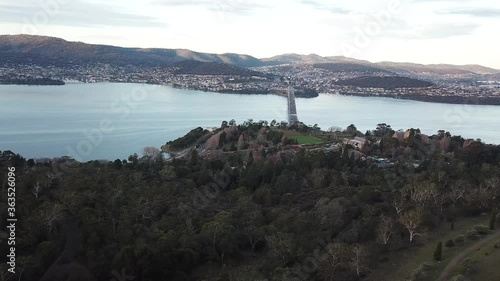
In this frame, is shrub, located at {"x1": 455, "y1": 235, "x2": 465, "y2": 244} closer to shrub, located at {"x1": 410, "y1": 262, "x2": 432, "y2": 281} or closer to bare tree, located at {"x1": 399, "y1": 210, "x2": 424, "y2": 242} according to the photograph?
bare tree, located at {"x1": 399, "y1": 210, "x2": 424, "y2": 242}

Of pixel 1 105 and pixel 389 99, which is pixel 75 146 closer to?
pixel 1 105

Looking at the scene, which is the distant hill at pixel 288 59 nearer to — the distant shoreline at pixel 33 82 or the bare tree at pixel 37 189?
the distant shoreline at pixel 33 82

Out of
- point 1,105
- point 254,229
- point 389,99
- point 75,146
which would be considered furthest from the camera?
point 389,99

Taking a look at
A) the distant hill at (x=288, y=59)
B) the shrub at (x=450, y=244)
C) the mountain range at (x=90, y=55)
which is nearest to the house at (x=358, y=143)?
the shrub at (x=450, y=244)

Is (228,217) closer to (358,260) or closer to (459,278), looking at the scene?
(358,260)

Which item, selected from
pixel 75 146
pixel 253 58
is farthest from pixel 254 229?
pixel 253 58

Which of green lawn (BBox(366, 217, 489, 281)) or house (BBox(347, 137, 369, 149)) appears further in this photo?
house (BBox(347, 137, 369, 149))

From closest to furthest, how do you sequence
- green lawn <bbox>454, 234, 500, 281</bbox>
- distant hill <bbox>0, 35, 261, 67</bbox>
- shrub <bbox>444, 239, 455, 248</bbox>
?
green lawn <bbox>454, 234, 500, 281</bbox>, shrub <bbox>444, 239, 455, 248</bbox>, distant hill <bbox>0, 35, 261, 67</bbox>

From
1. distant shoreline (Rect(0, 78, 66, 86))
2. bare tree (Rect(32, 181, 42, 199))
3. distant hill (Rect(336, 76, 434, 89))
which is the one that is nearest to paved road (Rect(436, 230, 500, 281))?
bare tree (Rect(32, 181, 42, 199))
